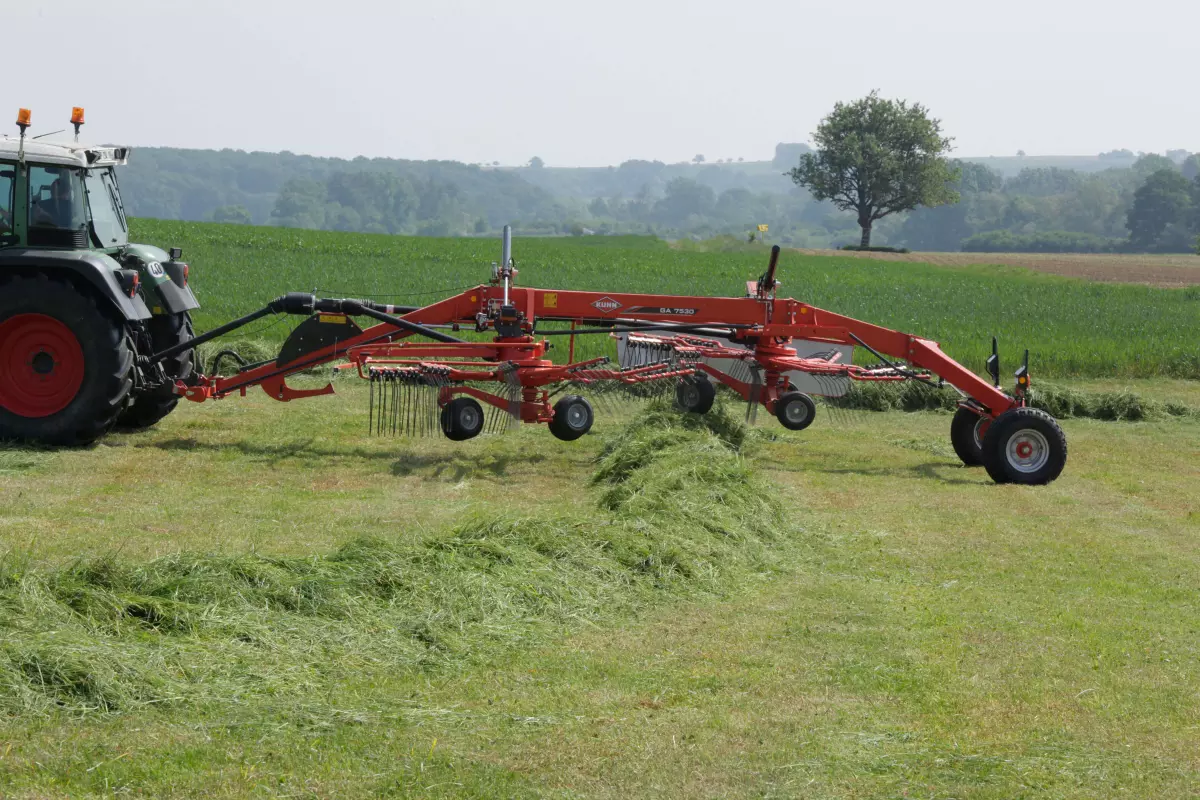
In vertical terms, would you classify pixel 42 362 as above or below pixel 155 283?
below

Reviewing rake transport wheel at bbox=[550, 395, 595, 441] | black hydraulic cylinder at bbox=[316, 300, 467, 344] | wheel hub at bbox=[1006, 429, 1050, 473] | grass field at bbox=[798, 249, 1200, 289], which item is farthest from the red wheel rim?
grass field at bbox=[798, 249, 1200, 289]

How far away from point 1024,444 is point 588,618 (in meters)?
5.29

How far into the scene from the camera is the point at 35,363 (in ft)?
32.5

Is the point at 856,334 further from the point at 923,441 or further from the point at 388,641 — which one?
the point at 388,641

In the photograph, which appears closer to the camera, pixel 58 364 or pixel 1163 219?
pixel 58 364

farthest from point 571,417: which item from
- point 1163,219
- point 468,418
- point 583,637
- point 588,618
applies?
point 1163,219

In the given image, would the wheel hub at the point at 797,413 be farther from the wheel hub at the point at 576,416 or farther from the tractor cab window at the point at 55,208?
the tractor cab window at the point at 55,208

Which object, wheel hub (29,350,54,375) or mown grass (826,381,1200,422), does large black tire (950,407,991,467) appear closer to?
mown grass (826,381,1200,422)

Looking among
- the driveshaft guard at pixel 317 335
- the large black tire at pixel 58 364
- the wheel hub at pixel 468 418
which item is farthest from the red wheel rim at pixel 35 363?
the wheel hub at pixel 468 418

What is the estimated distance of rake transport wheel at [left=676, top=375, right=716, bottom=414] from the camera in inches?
468

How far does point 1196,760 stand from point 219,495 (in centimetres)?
603

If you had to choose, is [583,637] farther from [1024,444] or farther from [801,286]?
[801,286]

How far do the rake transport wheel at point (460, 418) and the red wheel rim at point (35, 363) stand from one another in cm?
275

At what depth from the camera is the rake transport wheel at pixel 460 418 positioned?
1041 cm
